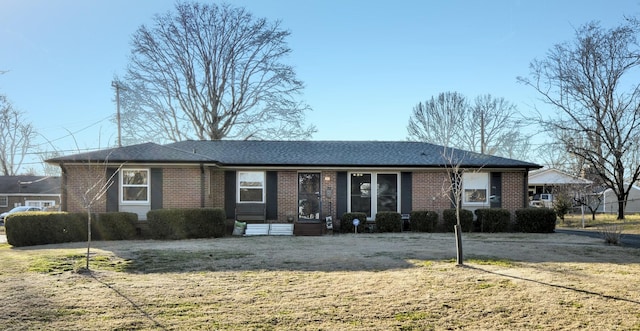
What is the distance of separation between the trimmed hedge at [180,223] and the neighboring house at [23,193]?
37.7 meters

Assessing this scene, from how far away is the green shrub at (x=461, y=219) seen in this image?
1678 centimetres

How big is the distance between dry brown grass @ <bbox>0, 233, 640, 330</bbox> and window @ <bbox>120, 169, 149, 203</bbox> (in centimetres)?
617

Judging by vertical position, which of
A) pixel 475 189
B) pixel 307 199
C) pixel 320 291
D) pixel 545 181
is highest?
pixel 545 181

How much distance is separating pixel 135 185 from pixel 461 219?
1140cm

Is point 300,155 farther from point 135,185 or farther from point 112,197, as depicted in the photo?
point 112,197

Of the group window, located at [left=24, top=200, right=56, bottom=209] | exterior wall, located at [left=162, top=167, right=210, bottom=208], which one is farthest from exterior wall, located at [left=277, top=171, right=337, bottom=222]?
window, located at [left=24, top=200, right=56, bottom=209]

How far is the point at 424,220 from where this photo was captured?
1709 centimetres

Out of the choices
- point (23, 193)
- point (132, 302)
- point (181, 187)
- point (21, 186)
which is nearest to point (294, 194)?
point (181, 187)

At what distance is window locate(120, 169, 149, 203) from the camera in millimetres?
16516

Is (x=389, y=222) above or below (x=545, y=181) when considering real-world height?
below

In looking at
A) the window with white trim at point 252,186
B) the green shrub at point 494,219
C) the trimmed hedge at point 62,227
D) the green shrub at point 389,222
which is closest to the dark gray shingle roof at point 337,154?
the window with white trim at point 252,186

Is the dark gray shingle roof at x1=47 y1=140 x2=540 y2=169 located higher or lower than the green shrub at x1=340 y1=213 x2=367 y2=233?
higher

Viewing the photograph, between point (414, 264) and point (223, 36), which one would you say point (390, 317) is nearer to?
point (414, 264)

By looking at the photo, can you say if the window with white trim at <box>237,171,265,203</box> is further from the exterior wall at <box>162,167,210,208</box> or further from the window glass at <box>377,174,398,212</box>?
the window glass at <box>377,174,398,212</box>
